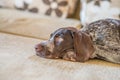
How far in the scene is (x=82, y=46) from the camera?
1301 millimetres

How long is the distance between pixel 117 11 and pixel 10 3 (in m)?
1.12

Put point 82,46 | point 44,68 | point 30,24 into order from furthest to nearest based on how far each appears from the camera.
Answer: point 30,24, point 82,46, point 44,68

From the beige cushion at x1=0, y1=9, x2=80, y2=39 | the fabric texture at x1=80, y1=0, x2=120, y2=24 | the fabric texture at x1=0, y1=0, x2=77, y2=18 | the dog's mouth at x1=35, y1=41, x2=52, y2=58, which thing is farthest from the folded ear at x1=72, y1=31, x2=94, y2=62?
the fabric texture at x1=0, y1=0, x2=77, y2=18

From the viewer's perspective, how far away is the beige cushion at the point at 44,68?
3.48 feet

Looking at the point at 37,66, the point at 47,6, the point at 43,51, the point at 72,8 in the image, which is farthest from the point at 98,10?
the point at 37,66

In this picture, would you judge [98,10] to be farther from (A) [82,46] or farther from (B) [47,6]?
(A) [82,46]

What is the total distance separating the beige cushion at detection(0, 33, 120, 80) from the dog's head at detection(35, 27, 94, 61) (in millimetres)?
43

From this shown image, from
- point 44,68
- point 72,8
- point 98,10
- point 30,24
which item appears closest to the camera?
point 44,68

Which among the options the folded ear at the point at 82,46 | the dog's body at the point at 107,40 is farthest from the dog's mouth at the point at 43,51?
the dog's body at the point at 107,40

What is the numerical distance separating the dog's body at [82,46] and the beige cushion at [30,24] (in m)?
0.45

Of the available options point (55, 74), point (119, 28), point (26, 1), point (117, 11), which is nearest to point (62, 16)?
point (26, 1)

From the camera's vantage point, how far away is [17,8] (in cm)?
245

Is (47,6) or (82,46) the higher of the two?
(47,6)

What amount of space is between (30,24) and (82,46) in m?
0.81
